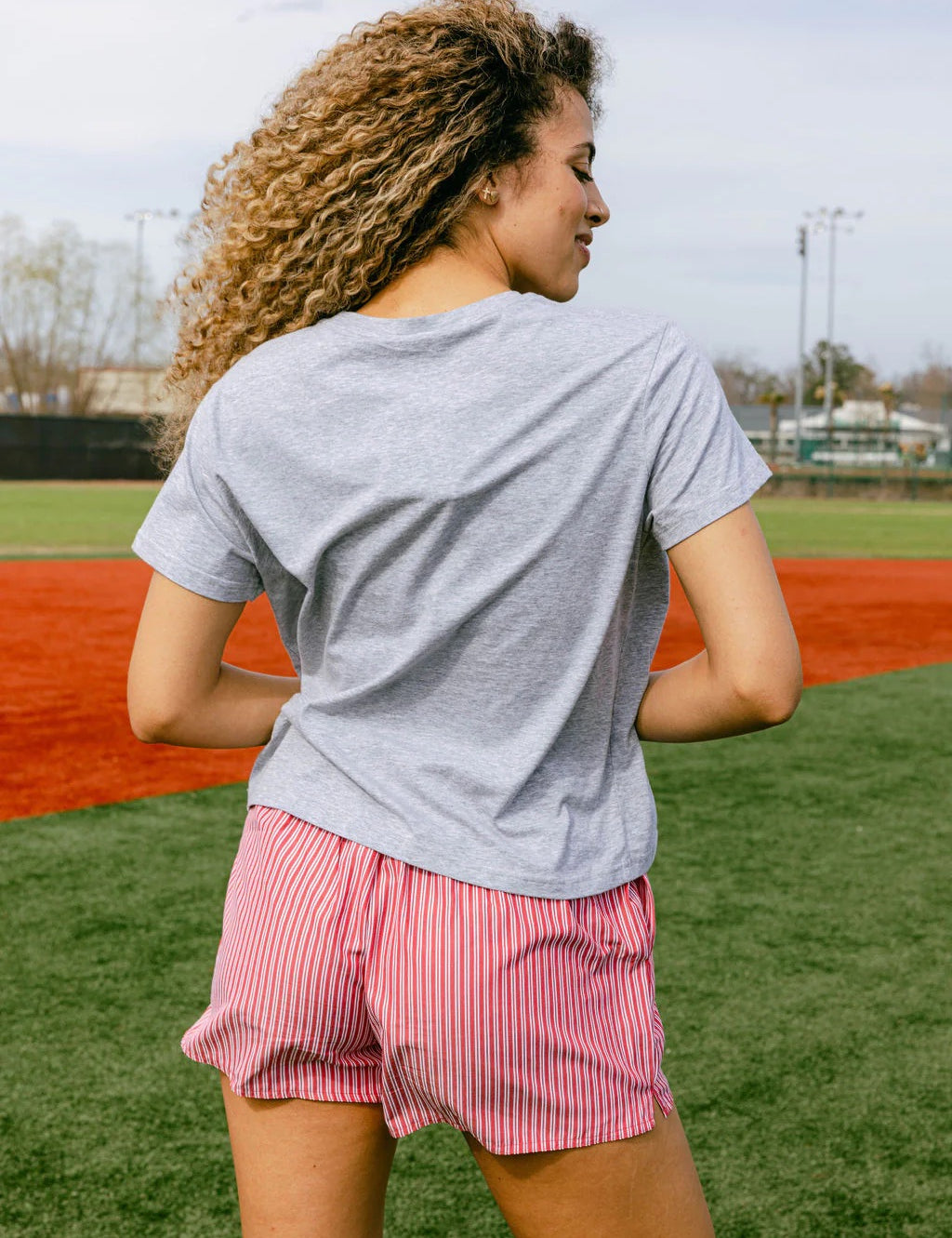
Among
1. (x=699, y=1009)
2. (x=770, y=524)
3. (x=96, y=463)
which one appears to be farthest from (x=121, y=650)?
(x=96, y=463)

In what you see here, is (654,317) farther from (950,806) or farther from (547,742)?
(950,806)

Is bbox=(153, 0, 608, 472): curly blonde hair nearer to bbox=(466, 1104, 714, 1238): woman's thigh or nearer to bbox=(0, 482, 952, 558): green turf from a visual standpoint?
bbox=(466, 1104, 714, 1238): woman's thigh

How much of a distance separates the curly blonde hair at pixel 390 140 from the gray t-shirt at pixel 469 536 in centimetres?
10

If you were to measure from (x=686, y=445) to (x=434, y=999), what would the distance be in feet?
1.84

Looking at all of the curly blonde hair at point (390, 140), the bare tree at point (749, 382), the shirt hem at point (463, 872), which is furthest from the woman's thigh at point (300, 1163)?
the bare tree at point (749, 382)

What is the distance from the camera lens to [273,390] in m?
1.33

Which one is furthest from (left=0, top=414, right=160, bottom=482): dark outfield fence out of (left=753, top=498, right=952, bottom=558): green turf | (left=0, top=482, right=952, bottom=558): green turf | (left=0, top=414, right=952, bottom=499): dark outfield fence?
(left=753, top=498, right=952, bottom=558): green turf

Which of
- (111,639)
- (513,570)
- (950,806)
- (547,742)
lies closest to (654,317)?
(513,570)

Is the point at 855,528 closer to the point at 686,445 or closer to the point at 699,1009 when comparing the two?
the point at 699,1009

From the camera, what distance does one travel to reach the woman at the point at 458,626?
128 centimetres

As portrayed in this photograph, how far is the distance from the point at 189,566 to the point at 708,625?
51cm

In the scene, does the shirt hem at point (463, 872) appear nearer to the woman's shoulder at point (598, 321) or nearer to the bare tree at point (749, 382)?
the woman's shoulder at point (598, 321)

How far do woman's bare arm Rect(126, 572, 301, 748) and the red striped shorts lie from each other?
0.18 meters

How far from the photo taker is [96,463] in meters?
44.1
